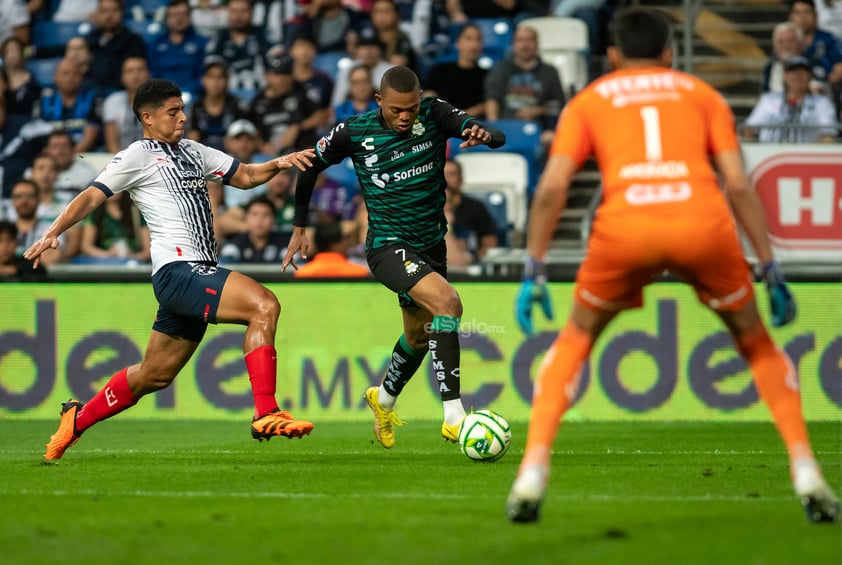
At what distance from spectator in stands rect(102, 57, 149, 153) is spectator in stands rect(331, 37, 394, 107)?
247 centimetres

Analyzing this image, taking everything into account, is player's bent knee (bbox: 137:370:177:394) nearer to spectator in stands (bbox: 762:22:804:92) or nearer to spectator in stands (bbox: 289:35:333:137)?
spectator in stands (bbox: 289:35:333:137)

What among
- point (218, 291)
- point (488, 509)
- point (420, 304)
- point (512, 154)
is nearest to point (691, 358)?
point (512, 154)

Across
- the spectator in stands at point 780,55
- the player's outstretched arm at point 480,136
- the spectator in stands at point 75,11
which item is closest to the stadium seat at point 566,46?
the spectator in stands at point 780,55

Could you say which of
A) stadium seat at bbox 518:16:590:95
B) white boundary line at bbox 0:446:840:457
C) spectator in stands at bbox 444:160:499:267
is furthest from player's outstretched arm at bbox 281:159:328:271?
stadium seat at bbox 518:16:590:95

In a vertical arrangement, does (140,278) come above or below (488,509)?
below

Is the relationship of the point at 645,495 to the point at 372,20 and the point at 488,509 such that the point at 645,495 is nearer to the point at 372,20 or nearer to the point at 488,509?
the point at 488,509

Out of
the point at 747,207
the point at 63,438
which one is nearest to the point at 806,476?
the point at 747,207

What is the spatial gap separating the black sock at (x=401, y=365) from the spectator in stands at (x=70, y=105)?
A: 8722 mm

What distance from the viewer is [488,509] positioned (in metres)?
6.14

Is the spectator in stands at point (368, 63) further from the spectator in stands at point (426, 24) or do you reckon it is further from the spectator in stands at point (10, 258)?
the spectator in stands at point (10, 258)

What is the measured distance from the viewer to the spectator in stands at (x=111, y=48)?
17844 millimetres

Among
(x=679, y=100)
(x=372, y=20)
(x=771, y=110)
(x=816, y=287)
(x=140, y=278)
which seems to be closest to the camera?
(x=679, y=100)

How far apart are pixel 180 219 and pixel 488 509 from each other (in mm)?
3396

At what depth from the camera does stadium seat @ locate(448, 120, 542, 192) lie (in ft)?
50.9
